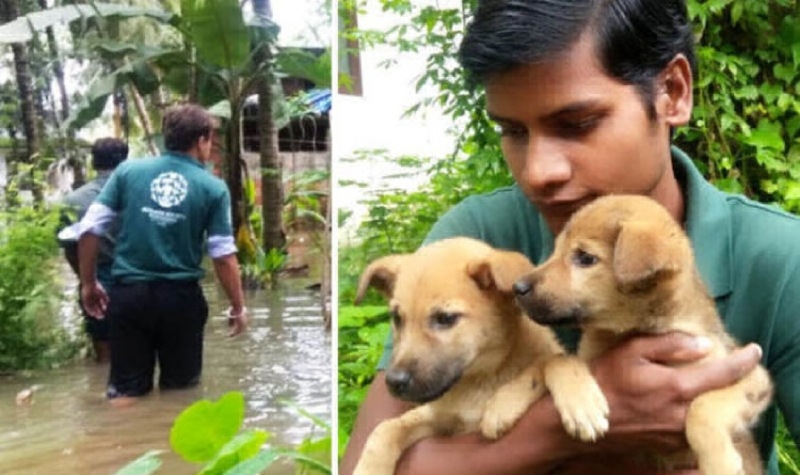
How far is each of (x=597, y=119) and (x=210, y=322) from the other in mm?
885

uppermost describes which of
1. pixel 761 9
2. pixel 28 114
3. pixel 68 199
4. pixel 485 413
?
pixel 761 9

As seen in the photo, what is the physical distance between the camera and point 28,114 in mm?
1930

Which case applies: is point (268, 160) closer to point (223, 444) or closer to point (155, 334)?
point (155, 334)

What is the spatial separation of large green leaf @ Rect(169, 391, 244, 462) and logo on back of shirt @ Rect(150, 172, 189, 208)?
38 centimetres

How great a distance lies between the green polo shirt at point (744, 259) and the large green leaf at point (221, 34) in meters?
0.56

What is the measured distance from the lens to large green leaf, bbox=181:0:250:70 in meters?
1.85

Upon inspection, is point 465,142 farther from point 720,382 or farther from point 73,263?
point 73,263

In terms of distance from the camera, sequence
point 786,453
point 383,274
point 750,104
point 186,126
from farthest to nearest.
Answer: point 186,126, point 750,104, point 786,453, point 383,274

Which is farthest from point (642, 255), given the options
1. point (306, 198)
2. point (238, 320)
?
point (238, 320)

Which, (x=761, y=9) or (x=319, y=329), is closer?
(x=761, y=9)

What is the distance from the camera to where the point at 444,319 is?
1414 millimetres

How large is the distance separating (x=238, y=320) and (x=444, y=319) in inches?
23.3

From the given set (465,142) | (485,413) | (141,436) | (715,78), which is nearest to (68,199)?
(141,436)

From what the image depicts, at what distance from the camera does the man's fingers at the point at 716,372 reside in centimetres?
129
